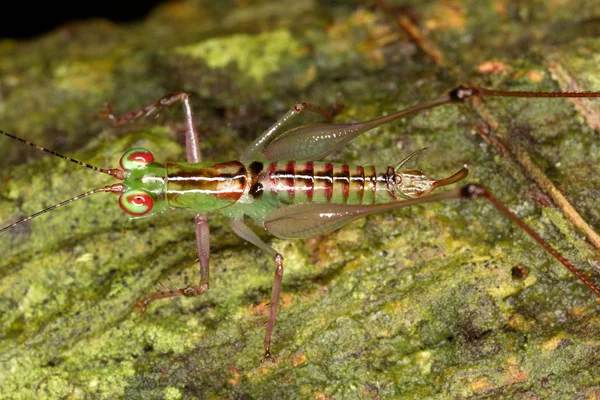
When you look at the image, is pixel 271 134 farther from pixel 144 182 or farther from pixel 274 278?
pixel 274 278

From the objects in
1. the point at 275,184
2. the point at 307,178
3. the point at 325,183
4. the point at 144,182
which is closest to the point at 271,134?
the point at 275,184

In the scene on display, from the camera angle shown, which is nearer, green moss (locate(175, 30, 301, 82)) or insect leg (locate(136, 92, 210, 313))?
insect leg (locate(136, 92, 210, 313))

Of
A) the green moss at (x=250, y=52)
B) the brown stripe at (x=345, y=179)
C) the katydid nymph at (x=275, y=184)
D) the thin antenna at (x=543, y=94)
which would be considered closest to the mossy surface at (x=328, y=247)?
the green moss at (x=250, y=52)

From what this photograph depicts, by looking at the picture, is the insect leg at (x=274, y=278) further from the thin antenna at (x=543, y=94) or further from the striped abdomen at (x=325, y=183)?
the thin antenna at (x=543, y=94)

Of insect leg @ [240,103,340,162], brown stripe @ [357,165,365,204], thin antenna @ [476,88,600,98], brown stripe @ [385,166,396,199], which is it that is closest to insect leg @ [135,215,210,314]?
insect leg @ [240,103,340,162]

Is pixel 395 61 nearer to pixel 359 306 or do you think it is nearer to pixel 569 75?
pixel 569 75

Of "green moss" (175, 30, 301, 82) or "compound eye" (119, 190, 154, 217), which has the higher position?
"green moss" (175, 30, 301, 82)

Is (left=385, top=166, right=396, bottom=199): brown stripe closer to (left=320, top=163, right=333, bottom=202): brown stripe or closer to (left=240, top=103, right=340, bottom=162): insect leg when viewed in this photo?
(left=320, top=163, right=333, bottom=202): brown stripe
